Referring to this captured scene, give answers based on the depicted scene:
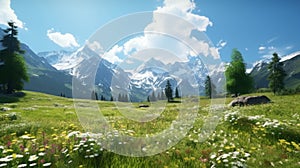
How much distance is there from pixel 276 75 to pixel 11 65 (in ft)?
249

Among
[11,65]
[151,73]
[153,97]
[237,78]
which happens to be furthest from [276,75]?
[151,73]

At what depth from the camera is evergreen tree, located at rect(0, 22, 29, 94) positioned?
61.1m

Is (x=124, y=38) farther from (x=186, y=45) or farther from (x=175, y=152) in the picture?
(x=175, y=152)

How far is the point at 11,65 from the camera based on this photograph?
62031 mm

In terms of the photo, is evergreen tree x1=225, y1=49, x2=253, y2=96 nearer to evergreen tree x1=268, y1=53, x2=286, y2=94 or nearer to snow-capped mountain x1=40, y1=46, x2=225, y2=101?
evergreen tree x1=268, y1=53, x2=286, y2=94

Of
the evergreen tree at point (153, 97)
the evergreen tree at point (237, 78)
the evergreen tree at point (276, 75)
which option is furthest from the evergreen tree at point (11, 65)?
the evergreen tree at point (276, 75)

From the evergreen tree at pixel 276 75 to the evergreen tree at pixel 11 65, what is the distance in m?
71.9

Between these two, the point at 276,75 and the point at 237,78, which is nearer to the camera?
the point at 237,78

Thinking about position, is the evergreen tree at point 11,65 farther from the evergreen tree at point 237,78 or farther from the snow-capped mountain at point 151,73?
the snow-capped mountain at point 151,73

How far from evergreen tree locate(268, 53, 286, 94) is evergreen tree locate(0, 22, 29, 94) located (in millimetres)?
71929

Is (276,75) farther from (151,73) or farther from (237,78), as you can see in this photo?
(151,73)

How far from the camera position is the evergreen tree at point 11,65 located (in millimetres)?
61062

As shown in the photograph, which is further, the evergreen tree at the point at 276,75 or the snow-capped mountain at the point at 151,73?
the evergreen tree at the point at 276,75

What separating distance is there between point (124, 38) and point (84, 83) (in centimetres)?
164
